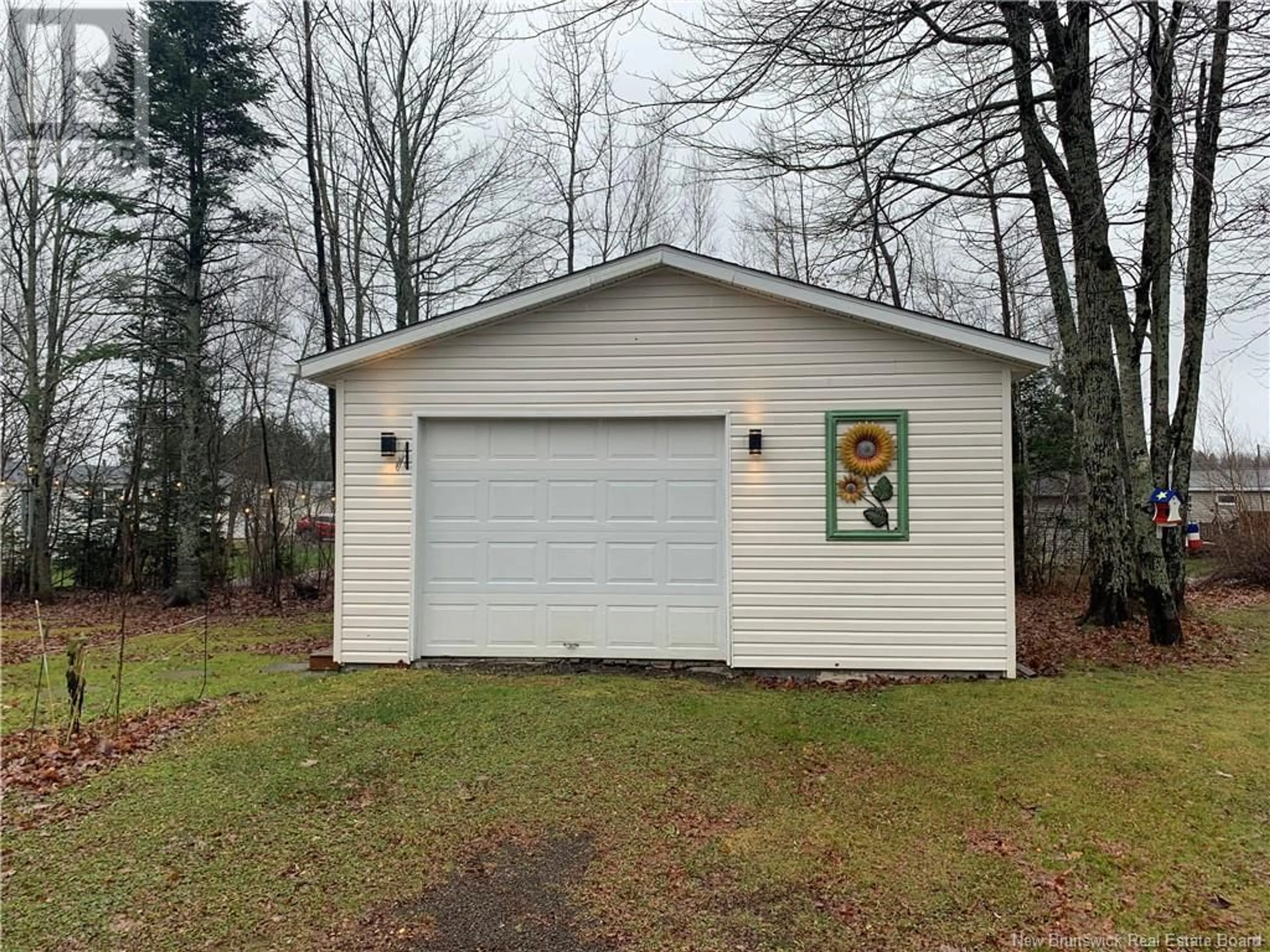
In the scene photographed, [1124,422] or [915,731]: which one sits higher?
[1124,422]

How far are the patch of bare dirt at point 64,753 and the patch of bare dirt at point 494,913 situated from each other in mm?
2066

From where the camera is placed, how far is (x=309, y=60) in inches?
499

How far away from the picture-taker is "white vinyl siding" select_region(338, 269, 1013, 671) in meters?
5.84

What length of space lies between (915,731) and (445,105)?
14.7 metres

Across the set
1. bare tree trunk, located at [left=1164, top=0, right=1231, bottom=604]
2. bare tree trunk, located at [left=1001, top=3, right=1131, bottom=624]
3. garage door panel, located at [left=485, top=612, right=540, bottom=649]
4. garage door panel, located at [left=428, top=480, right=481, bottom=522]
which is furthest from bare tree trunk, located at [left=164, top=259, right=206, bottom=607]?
bare tree trunk, located at [left=1164, top=0, right=1231, bottom=604]

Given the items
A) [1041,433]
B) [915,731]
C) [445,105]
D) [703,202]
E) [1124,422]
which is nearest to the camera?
[915,731]

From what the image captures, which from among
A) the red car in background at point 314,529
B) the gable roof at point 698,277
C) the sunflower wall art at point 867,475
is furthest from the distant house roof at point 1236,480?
the red car in background at point 314,529

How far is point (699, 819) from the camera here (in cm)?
335

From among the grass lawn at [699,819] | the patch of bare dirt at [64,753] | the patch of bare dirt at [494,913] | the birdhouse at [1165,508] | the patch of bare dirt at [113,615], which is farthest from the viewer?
the patch of bare dirt at [113,615]

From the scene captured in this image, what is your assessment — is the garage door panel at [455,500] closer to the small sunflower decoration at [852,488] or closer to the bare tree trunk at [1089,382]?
the small sunflower decoration at [852,488]

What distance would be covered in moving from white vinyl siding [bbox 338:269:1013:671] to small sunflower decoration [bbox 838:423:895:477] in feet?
0.60

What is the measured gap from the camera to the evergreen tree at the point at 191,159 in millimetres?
11156

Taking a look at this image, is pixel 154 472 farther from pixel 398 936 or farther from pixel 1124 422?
pixel 1124 422

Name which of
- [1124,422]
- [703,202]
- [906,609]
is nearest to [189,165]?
[703,202]
